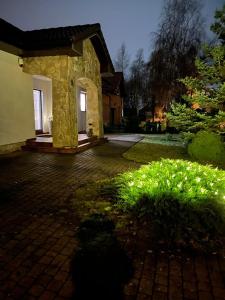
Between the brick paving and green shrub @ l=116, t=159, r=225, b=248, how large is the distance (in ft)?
1.38

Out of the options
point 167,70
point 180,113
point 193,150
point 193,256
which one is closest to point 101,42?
point 180,113

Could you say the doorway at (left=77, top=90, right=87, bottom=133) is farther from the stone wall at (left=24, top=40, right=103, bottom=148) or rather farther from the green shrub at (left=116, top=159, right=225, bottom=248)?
the green shrub at (left=116, top=159, right=225, bottom=248)

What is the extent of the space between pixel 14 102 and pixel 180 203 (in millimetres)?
8996

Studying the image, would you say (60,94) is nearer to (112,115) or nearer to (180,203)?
(180,203)

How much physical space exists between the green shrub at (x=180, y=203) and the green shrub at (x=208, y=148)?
5.13 m

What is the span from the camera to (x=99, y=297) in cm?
261

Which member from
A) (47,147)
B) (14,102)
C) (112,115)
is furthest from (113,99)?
(14,102)

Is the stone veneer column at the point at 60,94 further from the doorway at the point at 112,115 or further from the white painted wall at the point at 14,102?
the doorway at the point at 112,115

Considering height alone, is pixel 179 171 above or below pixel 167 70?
below

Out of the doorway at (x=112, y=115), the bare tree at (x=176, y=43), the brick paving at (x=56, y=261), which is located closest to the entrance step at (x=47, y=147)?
the brick paving at (x=56, y=261)

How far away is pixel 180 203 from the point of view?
400 cm

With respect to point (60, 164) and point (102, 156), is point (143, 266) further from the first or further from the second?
point (102, 156)

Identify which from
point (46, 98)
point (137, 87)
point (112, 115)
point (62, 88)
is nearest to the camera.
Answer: point (62, 88)

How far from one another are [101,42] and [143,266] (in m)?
12.4
